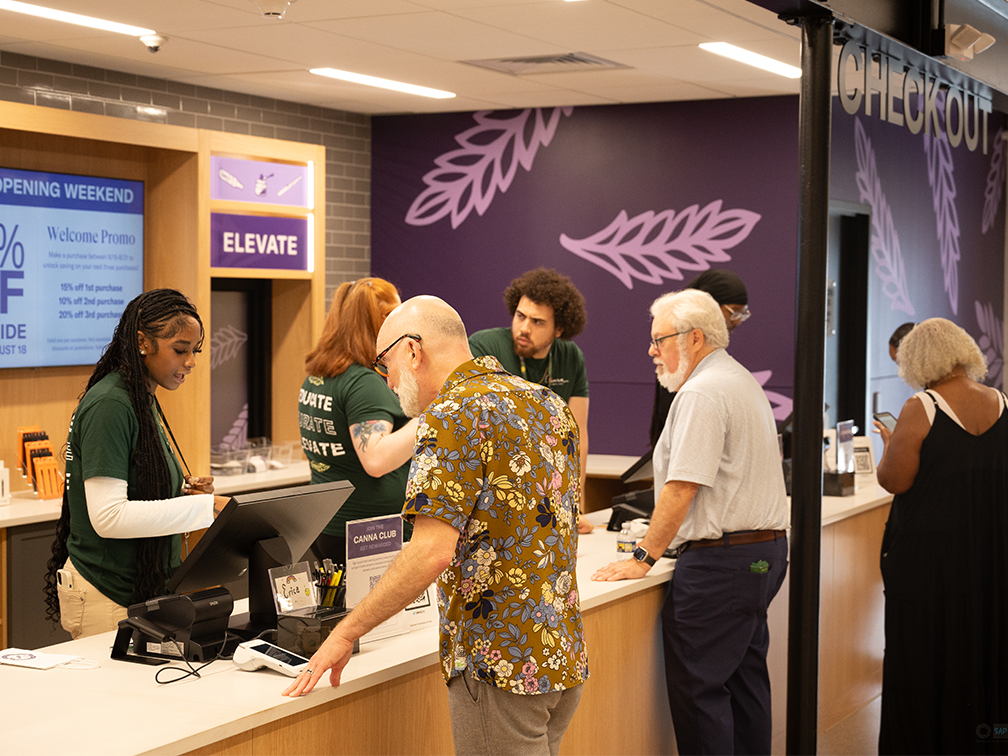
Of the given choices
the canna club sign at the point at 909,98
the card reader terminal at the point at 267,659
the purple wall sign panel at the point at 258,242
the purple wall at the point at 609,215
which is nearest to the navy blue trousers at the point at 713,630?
the canna club sign at the point at 909,98

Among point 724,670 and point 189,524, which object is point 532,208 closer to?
point 724,670

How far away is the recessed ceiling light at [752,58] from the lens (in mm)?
5070

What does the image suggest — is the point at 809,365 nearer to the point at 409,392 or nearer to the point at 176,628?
the point at 409,392

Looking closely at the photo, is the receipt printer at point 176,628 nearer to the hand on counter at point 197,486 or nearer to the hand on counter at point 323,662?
the hand on counter at point 323,662

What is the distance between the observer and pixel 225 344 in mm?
6648

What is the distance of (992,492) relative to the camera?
12.1 ft

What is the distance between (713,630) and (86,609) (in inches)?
70.9

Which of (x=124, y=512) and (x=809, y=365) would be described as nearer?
(x=809, y=365)

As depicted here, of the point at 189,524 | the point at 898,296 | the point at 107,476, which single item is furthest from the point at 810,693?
the point at 107,476

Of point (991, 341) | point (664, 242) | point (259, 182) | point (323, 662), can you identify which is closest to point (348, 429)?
point (323, 662)

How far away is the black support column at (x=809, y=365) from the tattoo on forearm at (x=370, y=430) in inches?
54.1

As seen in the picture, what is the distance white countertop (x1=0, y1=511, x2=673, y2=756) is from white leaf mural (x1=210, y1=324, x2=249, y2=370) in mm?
4038

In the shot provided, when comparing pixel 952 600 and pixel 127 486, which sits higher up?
pixel 127 486

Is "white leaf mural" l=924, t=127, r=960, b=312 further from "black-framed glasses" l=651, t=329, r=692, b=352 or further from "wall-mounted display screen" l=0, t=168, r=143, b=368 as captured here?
"wall-mounted display screen" l=0, t=168, r=143, b=368
